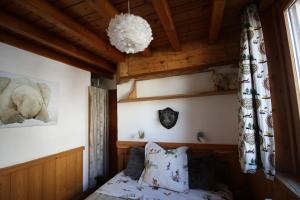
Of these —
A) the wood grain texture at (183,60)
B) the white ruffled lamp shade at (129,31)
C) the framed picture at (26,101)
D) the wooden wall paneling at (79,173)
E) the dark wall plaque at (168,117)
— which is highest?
the wood grain texture at (183,60)

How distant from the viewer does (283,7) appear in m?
1.16

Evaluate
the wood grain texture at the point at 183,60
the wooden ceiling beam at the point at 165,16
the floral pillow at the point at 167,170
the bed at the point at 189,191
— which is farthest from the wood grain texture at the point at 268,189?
the wooden ceiling beam at the point at 165,16

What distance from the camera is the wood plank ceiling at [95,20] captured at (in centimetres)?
135

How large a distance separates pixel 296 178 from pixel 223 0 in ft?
4.45

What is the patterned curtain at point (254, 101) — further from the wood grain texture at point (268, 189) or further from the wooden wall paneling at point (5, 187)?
the wooden wall paneling at point (5, 187)

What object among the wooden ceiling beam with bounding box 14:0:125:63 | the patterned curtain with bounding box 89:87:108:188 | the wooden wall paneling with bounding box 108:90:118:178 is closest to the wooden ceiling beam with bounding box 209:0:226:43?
the wooden ceiling beam with bounding box 14:0:125:63

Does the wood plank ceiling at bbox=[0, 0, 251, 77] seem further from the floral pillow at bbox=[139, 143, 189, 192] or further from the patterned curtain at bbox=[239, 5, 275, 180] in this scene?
the floral pillow at bbox=[139, 143, 189, 192]

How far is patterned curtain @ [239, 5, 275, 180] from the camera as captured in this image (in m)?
1.23

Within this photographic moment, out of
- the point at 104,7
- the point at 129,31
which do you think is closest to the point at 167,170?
the point at 129,31

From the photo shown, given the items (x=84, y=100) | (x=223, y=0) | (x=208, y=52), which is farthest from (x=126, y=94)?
(x=223, y=0)

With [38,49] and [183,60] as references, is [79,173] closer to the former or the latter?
[38,49]

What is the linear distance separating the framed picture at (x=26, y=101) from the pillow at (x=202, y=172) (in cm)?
188

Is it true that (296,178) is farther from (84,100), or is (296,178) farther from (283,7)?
(84,100)

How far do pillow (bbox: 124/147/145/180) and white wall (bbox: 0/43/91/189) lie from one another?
102 centimetres
